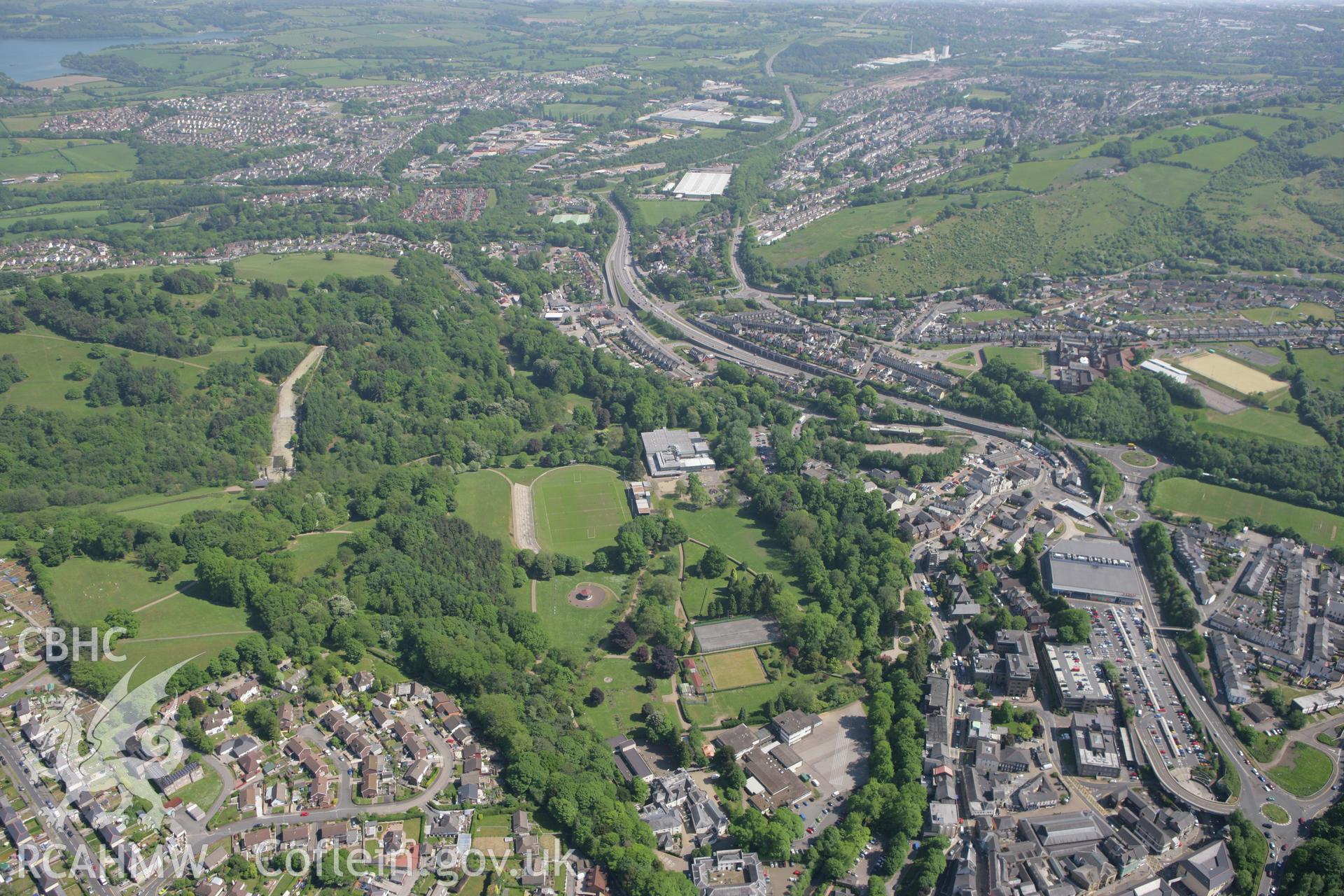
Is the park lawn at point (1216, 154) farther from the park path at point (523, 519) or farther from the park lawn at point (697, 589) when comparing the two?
the park path at point (523, 519)

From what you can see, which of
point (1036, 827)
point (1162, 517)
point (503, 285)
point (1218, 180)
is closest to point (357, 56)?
point (503, 285)

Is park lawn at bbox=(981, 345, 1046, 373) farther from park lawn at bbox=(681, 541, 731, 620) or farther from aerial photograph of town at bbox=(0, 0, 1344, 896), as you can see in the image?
park lawn at bbox=(681, 541, 731, 620)

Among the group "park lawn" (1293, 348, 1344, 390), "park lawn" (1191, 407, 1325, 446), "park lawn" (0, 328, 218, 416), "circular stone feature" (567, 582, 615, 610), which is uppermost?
"park lawn" (0, 328, 218, 416)

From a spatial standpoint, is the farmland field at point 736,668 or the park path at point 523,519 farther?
the park path at point 523,519

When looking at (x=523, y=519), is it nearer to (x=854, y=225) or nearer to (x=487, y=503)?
(x=487, y=503)

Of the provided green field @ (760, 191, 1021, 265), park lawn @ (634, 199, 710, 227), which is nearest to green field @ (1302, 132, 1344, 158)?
green field @ (760, 191, 1021, 265)

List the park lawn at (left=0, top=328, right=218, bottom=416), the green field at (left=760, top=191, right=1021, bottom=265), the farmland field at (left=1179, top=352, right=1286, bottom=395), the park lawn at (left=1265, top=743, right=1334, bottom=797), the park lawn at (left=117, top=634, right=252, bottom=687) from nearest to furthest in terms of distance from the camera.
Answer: the park lawn at (left=1265, top=743, right=1334, bottom=797) → the park lawn at (left=117, top=634, right=252, bottom=687) → the park lawn at (left=0, top=328, right=218, bottom=416) → the farmland field at (left=1179, top=352, right=1286, bottom=395) → the green field at (left=760, top=191, right=1021, bottom=265)

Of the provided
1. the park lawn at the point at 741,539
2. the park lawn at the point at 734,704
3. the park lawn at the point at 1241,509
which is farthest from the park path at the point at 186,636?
the park lawn at the point at 1241,509

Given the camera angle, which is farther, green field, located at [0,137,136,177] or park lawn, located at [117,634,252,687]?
green field, located at [0,137,136,177]

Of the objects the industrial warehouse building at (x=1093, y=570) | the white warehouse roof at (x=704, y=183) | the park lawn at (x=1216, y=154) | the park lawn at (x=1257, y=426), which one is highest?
the park lawn at (x=1216, y=154)
